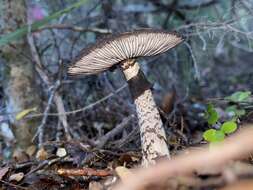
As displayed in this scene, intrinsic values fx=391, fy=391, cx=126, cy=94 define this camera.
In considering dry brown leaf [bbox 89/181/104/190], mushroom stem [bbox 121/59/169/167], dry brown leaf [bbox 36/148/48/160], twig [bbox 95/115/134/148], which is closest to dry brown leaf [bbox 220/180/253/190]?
dry brown leaf [bbox 89/181/104/190]

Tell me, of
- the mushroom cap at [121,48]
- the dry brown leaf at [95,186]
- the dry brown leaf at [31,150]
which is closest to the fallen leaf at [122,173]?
the dry brown leaf at [95,186]

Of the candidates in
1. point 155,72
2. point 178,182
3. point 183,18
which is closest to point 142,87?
point 178,182

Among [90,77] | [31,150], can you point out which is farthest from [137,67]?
[90,77]

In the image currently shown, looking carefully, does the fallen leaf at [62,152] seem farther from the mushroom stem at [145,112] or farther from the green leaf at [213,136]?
the green leaf at [213,136]

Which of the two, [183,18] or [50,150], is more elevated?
[183,18]

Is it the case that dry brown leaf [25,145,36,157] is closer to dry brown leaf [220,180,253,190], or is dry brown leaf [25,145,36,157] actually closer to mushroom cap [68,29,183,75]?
mushroom cap [68,29,183,75]

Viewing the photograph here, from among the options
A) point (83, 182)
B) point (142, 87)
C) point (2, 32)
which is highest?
point (2, 32)

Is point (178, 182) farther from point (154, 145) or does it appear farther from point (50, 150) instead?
point (50, 150)

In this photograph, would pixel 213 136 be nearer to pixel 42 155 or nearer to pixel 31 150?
pixel 42 155
